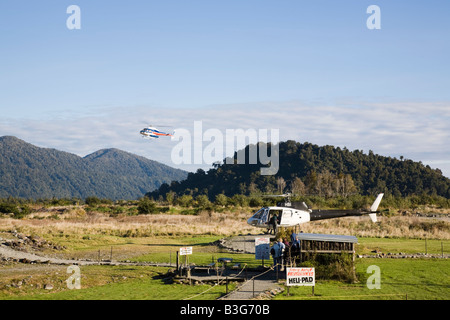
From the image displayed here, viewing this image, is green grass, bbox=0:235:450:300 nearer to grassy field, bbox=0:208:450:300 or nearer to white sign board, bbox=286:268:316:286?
grassy field, bbox=0:208:450:300

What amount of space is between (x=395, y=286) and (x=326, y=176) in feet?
316

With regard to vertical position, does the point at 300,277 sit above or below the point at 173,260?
above

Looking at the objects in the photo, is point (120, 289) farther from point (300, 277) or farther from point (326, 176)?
point (326, 176)

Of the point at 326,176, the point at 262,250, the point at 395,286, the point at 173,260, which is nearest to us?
the point at 395,286

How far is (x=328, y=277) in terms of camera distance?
71.2ft

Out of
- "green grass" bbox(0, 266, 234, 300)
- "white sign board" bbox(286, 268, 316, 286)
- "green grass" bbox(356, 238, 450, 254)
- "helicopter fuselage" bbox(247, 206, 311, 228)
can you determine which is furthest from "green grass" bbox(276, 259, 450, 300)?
"green grass" bbox(356, 238, 450, 254)

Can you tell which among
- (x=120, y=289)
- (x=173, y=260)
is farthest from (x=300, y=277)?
(x=173, y=260)

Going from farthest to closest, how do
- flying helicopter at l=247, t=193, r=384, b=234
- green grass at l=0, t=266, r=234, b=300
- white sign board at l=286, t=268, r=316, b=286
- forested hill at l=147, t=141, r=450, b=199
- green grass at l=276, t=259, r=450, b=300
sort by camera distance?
forested hill at l=147, t=141, r=450, b=199 → flying helicopter at l=247, t=193, r=384, b=234 → green grass at l=0, t=266, r=234, b=300 → green grass at l=276, t=259, r=450, b=300 → white sign board at l=286, t=268, r=316, b=286

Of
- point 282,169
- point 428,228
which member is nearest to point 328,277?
point 428,228

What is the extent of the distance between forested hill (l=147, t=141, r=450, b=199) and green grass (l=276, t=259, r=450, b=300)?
9046cm

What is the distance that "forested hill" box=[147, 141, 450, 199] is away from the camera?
130375mm

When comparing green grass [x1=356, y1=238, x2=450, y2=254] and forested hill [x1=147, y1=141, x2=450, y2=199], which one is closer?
green grass [x1=356, y1=238, x2=450, y2=254]

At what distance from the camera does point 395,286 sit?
66.0 ft
